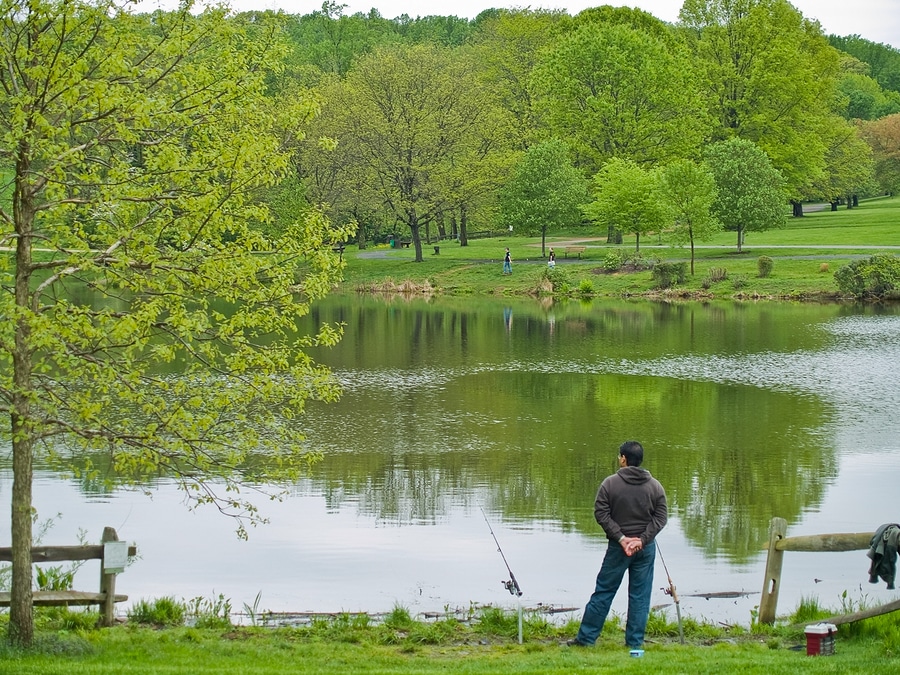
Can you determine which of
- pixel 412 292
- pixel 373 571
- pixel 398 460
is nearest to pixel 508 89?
pixel 412 292

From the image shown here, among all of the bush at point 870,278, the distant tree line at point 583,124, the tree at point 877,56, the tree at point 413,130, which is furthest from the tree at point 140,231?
the tree at point 877,56

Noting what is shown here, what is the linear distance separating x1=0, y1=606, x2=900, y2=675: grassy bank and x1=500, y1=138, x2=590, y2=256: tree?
2307 inches

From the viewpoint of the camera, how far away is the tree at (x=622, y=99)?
249ft

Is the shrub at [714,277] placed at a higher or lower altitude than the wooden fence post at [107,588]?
higher

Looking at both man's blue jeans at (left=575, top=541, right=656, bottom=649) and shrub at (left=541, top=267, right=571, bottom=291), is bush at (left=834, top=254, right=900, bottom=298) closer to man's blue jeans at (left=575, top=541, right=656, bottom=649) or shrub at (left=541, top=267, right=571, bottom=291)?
shrub at (left=541, top=267, right=571, bottom=291)

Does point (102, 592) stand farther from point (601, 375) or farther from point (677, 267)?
Result: point (677, 267)

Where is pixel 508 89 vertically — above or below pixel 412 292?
above

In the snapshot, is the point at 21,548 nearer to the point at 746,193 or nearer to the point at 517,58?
the point at 746,193

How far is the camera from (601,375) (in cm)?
3475

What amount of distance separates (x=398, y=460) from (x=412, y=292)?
4568 cm

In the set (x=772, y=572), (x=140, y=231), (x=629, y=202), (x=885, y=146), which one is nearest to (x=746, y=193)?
(x=629, y=202)

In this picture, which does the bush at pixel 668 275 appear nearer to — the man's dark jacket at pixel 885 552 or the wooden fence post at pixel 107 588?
the man's dark jacket at pixel 885 552

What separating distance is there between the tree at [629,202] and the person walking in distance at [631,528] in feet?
180

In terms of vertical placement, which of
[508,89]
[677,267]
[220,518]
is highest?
[508,89]
